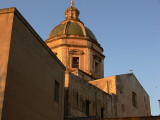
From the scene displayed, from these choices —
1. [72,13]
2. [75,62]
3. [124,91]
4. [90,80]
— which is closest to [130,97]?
[124,91]

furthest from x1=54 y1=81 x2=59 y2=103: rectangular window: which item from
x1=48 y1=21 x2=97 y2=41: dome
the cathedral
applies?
x1=48 y1=21 x2=97 y2=41: dome

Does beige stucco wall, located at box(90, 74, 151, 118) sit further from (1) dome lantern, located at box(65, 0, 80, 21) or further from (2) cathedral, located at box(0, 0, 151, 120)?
(1) dome lantern, located at box(65, 0, 80, 21)

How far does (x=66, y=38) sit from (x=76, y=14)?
22.0 ft

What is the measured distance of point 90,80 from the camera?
94.2 feet

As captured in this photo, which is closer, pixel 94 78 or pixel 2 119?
pixel 2 119

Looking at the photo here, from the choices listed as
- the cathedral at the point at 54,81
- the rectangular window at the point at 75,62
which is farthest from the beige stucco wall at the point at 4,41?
the rectangular window at the point at 75,62

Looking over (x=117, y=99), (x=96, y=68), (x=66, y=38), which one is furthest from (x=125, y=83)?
(x=66, y=38)

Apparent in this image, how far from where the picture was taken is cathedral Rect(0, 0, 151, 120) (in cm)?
1141

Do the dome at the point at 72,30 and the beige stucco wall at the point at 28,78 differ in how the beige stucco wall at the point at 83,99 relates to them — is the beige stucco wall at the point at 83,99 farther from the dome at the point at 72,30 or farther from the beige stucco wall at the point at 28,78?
the dome at the point at 72,30

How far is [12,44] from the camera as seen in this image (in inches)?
455

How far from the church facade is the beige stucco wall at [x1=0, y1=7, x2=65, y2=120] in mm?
5568

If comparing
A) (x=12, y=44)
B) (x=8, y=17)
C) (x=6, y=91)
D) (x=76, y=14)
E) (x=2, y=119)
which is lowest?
(x=2, y=119)

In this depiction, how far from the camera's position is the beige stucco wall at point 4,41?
1084 centimetres

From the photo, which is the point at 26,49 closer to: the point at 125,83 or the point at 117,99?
the point at 117,99
